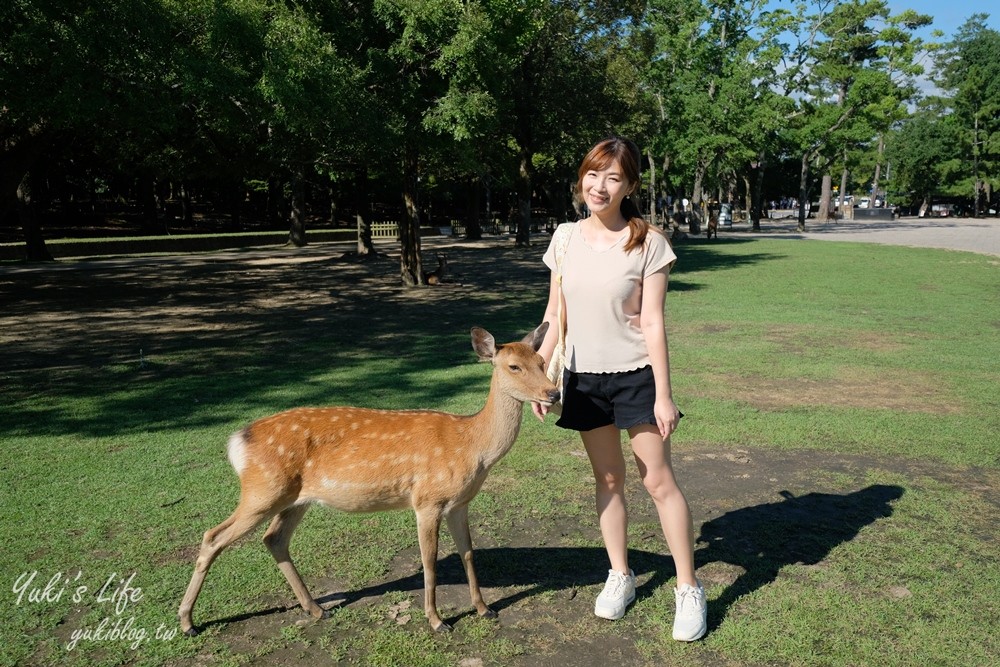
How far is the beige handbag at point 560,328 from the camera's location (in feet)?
12.8

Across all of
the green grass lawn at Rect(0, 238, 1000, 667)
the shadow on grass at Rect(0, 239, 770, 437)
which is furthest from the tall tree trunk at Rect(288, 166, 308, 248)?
the green grass lawn at Rect(0, 238, 1000, 667)

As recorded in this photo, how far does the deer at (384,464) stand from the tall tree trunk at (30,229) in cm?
2697

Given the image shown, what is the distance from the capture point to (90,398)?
8398mm

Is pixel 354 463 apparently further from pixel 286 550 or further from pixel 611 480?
pixel 611 480

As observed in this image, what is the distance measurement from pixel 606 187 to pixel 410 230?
16.5 m

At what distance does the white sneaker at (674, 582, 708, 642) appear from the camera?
3770mm

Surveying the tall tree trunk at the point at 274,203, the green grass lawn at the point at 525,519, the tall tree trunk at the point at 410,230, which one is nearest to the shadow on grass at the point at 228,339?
the green grass lawn at the point at 525,519

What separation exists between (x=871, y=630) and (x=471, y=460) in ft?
6.61

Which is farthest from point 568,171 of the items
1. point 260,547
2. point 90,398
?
point 260,547

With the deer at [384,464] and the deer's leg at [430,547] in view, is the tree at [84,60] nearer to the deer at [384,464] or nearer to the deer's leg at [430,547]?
the deer at [384,464]

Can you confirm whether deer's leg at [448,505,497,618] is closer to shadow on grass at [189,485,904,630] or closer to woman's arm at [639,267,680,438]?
shadow on grass at [189,485,904,630]

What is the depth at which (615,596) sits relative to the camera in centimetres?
400

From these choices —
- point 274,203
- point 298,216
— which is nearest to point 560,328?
point 298,216

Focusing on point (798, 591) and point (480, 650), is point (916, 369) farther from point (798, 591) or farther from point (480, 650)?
point (480, 650)
